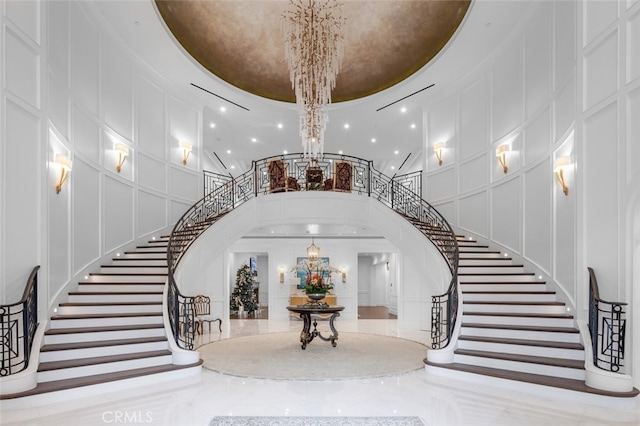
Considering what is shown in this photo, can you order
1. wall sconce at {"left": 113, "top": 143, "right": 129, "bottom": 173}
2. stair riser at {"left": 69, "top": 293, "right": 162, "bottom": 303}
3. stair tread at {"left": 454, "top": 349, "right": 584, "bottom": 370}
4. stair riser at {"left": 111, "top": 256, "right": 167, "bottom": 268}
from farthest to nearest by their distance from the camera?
wall sconce at {"left": 113, "top": 143, "right": 129, "bottom": 173} < stair riser at {"left": 111, "top": 256, "right": 167, "bottom": 268} < stair riser at {"left": 69, "top": 293, "right": 162, "bottom": 303} < stair tread at {"left": 454, "top": 349, "right": 584, "bottom": 370}

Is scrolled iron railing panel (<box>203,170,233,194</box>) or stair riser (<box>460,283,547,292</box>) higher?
scrolled iron railing panel (<box>203,170,233,194</box>)

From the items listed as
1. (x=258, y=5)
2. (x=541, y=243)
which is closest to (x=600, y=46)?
(x=541, y=243)

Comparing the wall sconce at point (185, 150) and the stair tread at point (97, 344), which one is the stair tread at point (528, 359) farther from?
the wall sconce at point (185, 150)

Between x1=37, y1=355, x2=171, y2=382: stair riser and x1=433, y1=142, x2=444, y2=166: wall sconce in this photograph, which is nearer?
x1=37, y1=355, x2=171, y2=382: stair riser

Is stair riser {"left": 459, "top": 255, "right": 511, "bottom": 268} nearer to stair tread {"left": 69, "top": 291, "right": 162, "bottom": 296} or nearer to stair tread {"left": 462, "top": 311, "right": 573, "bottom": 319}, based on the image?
stair tread {"left": 462, "top": 311, "right": 573, "bottom": 319}

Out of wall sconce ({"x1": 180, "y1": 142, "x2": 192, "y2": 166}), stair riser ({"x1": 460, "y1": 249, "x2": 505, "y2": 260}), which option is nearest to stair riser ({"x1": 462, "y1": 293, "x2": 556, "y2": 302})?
stair riser ({"x1": 460, "y1": 249, "x2": 505, "y2": 260})

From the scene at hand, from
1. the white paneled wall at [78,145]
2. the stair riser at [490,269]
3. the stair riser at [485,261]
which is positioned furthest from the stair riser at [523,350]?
the white paneled wall at [78,145]

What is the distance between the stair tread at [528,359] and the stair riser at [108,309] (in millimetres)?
4836

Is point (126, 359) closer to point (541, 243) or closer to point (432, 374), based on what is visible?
point (432, 374)

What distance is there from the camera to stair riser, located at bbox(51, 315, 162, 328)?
6.42m

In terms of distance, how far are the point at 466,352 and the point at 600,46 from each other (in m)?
4.52

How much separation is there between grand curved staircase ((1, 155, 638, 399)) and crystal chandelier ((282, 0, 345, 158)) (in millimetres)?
3364

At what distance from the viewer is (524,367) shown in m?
5.91

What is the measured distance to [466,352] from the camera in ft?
21.5
